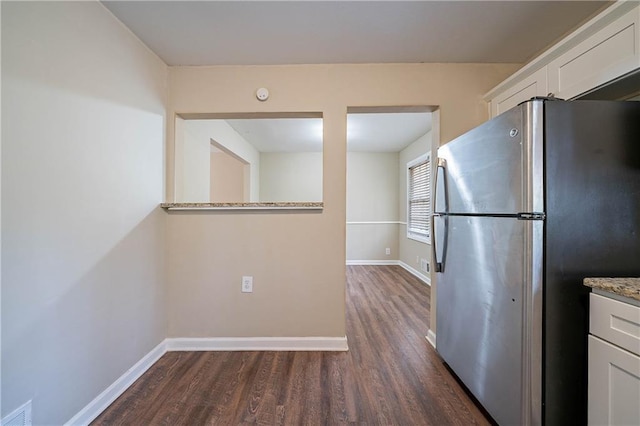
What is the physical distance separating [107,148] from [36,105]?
36cm

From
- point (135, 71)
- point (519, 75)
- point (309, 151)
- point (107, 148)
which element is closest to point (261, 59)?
point (135, 71)

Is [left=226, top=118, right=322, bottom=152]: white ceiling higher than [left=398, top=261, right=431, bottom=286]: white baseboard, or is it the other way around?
[left=226, top=118, right=322, bottom=152]: white ceiling

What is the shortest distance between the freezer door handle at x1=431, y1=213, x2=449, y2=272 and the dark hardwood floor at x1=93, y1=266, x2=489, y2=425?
0.74 meters

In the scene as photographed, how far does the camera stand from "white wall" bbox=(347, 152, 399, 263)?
5301mm

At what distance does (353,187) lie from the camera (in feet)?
17.5

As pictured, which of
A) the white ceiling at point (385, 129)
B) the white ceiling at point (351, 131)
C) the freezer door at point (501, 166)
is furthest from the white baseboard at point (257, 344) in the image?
the white ceiling at point (385, 129)

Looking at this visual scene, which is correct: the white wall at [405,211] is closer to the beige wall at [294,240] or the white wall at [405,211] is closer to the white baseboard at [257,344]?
the beige wall at [294,240]

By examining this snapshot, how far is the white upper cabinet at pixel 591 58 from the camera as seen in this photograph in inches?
40.5

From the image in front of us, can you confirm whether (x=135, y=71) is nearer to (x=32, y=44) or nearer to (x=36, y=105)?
(x=32, y=44)

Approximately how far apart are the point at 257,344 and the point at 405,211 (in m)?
3.91

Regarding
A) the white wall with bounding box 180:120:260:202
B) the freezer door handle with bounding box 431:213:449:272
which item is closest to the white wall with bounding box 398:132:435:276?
the freezer door handle with bounding box 431:213:449:272

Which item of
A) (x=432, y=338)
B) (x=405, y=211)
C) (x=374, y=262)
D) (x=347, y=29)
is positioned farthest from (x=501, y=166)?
(x=374, y=262)

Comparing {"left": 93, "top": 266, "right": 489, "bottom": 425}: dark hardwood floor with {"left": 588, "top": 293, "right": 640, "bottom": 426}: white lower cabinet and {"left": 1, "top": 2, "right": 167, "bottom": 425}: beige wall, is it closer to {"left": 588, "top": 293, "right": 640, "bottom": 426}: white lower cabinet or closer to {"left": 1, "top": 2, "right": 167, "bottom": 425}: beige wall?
{"left": 1, "top": 2, "right": 167, "bottom": 425}: beige wall

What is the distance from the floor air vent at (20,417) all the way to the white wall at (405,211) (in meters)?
3.97
